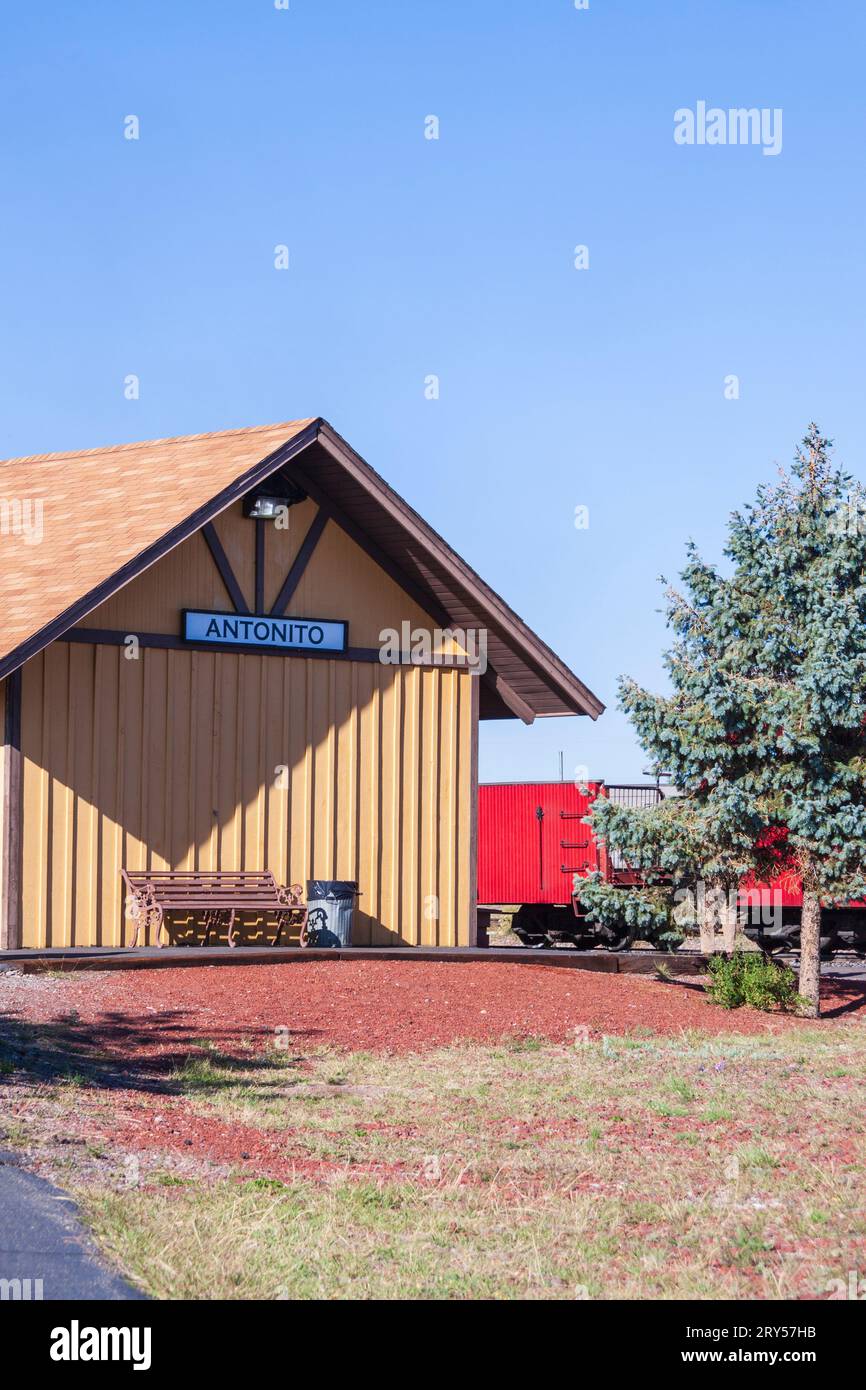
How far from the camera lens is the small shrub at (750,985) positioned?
1945 centimetres

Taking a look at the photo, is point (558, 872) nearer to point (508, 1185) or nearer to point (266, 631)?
point (266, 631)

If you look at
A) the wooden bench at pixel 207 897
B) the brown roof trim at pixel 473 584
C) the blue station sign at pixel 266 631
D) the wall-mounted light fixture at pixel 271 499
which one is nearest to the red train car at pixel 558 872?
the brown roof trim at pixel 473 584

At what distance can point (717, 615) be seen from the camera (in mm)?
20406

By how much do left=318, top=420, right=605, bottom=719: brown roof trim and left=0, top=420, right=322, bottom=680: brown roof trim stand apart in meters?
0.60

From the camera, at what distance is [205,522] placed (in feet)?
67.3

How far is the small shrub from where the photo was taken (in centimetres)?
1945

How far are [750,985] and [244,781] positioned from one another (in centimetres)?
716

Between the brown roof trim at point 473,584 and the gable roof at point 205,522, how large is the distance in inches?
0.8

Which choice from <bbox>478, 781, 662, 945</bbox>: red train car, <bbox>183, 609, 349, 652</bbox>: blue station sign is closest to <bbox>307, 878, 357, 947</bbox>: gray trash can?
<bbox>183, 609, 349, 652</bbox>: blue station sign

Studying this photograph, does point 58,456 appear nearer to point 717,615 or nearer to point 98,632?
point 98,632
